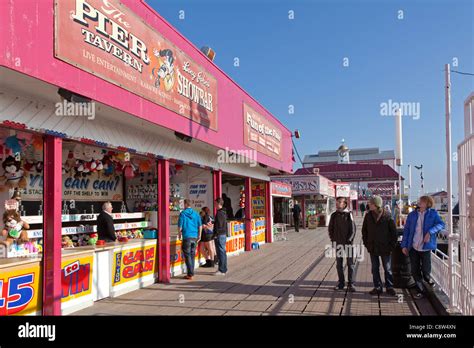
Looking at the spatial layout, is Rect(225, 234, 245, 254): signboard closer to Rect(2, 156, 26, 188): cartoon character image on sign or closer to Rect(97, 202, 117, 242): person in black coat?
Rect(97, 202, 117, 242): person in black coat

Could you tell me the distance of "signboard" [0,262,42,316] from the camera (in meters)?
5.23

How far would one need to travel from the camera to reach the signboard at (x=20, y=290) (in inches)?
206

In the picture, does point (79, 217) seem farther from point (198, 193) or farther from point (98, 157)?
point (198, 193)

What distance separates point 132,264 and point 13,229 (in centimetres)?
222

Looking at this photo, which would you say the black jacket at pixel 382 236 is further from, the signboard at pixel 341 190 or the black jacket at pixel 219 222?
the signboard at pixel 341 190

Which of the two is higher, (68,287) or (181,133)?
(181,133)

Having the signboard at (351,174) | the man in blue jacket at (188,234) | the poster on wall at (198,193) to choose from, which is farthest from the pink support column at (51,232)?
the signboard at (351,174)

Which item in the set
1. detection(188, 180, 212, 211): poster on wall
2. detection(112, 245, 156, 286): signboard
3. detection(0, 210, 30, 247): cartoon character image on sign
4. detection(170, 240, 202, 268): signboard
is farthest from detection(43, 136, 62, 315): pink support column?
detection(188, 180, 212, 211): poster on wall

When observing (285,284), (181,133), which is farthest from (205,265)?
(181,133)

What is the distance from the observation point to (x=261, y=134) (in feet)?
49.4

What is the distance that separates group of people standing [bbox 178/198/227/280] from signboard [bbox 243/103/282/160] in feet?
12.1
